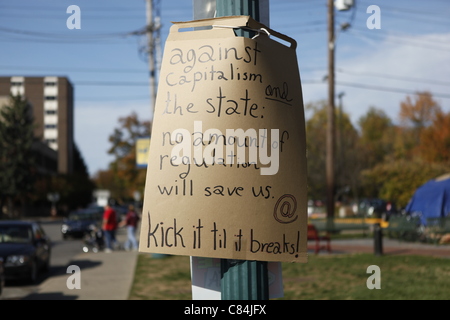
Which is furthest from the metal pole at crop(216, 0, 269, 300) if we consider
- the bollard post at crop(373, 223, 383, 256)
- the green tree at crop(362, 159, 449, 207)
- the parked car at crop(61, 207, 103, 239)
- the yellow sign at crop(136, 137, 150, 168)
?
the green tree at crop(362, 159, 449, 207)

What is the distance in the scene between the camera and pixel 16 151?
65.1 m

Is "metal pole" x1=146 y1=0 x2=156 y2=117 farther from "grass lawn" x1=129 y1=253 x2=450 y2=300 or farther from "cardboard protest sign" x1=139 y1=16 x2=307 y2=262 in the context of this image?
"cardboard protest sign" x1=139 y1=16 x2=307 y2=262

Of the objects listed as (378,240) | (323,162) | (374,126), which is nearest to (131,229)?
(378,240)

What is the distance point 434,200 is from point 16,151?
52.3 metres

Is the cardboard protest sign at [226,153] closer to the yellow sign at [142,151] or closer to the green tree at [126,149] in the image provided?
the yellow sign at [142,151]

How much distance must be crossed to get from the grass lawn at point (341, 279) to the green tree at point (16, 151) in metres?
51.6

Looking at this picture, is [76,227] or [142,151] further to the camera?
[76,227]

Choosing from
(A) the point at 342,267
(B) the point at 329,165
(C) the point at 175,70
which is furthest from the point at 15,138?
(C) the point at 175,70

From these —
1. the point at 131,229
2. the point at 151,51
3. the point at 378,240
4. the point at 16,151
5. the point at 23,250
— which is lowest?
the point at 131,229

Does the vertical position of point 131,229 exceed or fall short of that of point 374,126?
it falls short

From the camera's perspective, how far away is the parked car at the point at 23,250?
12.8 m

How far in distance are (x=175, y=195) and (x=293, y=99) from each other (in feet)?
2.80

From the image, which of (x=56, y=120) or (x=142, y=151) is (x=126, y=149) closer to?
(x=56, y=120)

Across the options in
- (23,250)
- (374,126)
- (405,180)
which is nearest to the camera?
(23,250)
